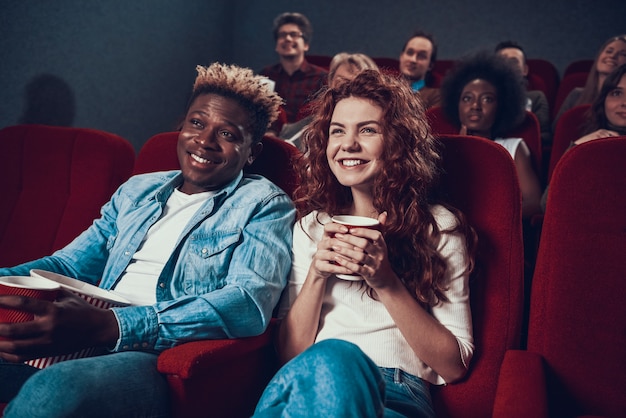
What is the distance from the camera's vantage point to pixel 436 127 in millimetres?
2604

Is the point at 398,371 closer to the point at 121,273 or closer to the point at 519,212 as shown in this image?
the point at 519,212

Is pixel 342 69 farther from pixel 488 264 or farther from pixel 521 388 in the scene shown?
pixel 521 388

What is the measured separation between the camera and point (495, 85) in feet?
8.23

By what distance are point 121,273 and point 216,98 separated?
19.1 inches

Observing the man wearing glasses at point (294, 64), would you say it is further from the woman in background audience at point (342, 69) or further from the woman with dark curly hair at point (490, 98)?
the woman with dark curly hair at point (490, 98)

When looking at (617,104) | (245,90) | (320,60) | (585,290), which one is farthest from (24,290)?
(320,60)

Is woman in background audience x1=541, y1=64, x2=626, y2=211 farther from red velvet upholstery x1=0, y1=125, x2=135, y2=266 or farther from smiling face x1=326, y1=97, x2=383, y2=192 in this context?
red velvet upholstery x1=0, y1=125, x2=135, y2=266

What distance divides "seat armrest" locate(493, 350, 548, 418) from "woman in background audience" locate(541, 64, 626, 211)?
53.8 inches

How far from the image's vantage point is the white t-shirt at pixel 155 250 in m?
1.34

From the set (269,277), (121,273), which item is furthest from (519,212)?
(121,273)

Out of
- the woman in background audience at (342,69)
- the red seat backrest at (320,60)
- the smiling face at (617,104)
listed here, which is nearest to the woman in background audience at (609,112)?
the smiling face at (617,104)

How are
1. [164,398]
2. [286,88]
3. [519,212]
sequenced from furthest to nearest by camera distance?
[286,88]
[519,212]
[164,398]

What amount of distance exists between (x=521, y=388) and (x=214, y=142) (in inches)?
34.2

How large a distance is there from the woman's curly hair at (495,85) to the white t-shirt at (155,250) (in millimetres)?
1534
